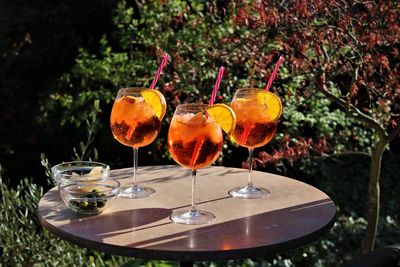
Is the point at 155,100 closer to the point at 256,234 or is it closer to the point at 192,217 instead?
the point at 192,217

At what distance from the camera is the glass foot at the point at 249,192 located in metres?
2.28

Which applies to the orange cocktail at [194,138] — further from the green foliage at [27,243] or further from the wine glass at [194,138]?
the green foliage at [27,243]

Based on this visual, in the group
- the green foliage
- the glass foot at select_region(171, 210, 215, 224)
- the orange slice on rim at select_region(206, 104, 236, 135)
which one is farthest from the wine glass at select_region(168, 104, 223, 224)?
the green foliage

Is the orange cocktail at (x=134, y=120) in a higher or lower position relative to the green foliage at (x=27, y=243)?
higher

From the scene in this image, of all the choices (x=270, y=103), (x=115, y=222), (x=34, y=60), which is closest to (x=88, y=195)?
(x=115, y=222)

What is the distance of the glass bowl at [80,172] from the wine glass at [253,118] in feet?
1.40

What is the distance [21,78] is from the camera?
218 inches

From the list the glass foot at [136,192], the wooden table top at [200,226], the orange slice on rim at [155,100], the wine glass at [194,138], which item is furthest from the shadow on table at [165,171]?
the wine glass at [194,138]

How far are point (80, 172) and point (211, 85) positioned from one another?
186 cm

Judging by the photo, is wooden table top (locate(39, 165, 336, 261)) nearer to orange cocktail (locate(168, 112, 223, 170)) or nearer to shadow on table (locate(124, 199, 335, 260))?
shadow on table (locate(124, 199, 335, 260))

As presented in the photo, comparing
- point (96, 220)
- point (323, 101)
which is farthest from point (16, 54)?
point (96, 220)

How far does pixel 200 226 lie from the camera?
1.97 m

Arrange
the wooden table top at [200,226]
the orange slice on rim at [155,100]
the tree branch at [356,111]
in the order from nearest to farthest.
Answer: the wooden table top at [200,226]
the orange slice on rim at [155,100]
the tree branch at [356,111]

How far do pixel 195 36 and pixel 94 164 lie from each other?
1.97m
